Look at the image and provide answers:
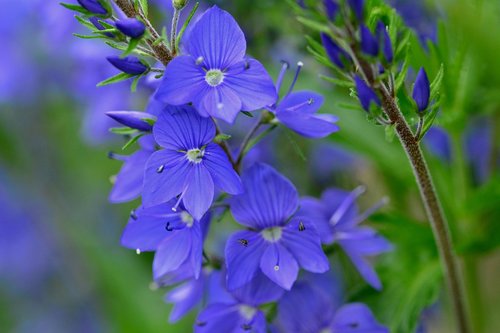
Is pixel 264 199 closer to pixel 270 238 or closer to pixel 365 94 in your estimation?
pixel 270 238

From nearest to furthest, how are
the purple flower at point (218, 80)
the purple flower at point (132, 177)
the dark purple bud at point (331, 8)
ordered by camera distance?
the dark purple bud at point (331, 8) → the purple flower at point (218, 80) → the purple flower at point (132, 177)

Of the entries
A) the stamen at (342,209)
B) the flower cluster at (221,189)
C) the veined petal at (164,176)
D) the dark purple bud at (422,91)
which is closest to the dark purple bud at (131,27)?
the flower cluster at (221,189)

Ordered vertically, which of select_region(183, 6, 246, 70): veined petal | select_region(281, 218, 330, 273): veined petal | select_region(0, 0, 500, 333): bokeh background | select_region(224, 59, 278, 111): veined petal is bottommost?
select_region(0, 0, 500, 333): bokeh background

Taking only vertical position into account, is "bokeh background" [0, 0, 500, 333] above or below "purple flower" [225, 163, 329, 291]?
below

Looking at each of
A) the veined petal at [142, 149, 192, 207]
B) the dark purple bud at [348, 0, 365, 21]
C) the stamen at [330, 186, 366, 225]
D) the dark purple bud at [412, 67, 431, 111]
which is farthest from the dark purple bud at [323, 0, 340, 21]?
the stamen at [330, 186, 366, 225]

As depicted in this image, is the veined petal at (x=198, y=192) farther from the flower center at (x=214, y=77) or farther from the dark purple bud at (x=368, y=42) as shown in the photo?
the dark purple bud at (x=368, y=42)

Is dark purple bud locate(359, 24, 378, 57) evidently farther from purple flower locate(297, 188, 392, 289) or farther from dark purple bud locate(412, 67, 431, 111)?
purple flower locate(297, 188, 392, 289)
